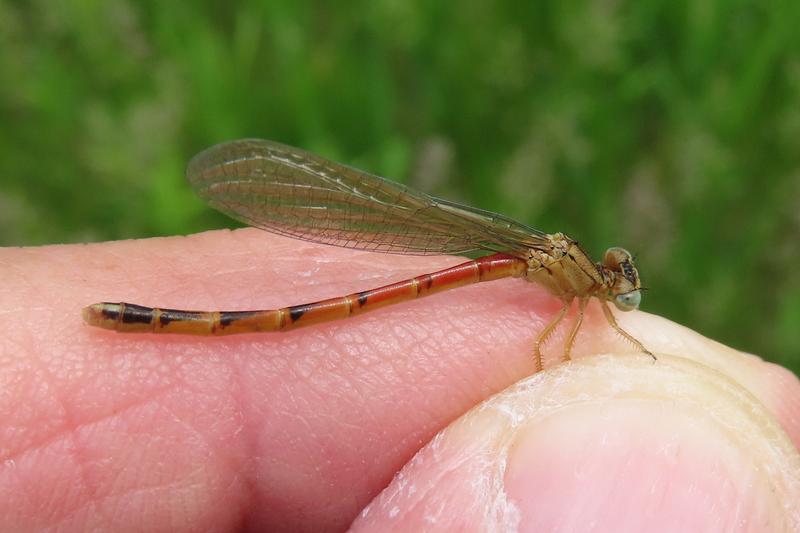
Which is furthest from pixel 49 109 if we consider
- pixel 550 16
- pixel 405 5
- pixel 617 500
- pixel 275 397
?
pixel 617 500

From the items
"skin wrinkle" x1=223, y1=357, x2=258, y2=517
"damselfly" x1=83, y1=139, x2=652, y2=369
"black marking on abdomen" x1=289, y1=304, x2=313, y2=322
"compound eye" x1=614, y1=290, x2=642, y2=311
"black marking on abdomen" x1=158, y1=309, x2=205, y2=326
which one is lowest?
"skin wrinkle" x1=223, y1=357, x2=258, y2=517

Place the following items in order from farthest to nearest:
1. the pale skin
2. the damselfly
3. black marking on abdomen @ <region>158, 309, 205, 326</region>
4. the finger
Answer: the damselfly, black marking on abdomen @ <region>158, 309, 205, 326</region>, the pale skin, the finger

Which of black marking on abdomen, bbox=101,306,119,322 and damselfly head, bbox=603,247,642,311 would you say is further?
damselfly head, bbox=603,247,642,311

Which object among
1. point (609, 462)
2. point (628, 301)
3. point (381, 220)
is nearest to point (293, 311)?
point (381, 220)

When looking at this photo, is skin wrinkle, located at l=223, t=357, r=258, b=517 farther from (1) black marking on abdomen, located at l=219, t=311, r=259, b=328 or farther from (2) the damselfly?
(2) the damselfly

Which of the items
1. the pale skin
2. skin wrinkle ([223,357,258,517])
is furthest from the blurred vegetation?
skin wrinkle ([223,357,258,517])
